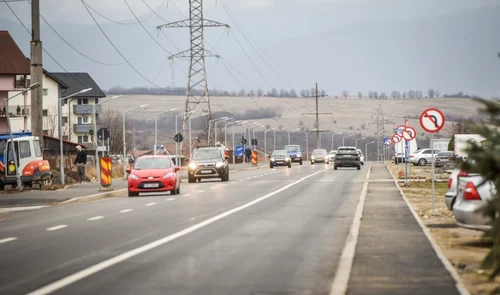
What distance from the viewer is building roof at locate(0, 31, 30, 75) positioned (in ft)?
322

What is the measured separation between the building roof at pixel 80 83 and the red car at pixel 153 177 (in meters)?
106

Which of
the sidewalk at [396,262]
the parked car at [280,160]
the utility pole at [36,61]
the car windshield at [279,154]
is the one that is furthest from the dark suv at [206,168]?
the car windshield at [279,154]

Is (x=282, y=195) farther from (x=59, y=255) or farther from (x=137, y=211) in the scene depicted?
(x=59, y=255)

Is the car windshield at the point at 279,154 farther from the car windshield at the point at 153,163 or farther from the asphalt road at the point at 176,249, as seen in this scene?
the asphalt road at the point at 176,249

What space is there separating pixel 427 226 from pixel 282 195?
14619mm

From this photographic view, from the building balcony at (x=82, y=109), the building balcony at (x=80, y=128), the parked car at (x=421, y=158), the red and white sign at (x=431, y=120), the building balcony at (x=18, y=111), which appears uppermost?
the building balcony at (x=82, y=109)

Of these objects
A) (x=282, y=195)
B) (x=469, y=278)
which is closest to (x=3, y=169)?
(x=282, y=195)

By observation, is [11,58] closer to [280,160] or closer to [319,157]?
[280,160]

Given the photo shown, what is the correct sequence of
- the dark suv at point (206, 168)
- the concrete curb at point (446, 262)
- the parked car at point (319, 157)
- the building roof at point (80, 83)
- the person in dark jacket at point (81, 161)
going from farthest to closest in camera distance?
1. the building roof at point (80, 83)
2. the parked car at point (319, 157)
3. the dark suv at point (206, 168)
4. the person in dark jacket at point (81, 161)
5. the concrete curb at point (446, 262)

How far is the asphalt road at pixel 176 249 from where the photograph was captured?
10.7 meters

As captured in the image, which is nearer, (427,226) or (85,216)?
(427,226)

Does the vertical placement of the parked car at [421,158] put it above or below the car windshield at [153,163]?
below

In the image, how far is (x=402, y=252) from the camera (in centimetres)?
1443

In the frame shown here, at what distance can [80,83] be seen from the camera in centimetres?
14712
